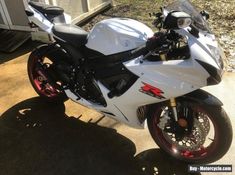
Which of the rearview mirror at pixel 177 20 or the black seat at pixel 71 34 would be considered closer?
the rearview mirror at pixel 177 20

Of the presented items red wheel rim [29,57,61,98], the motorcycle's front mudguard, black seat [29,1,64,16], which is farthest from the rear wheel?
the motorcycle's front mudguard

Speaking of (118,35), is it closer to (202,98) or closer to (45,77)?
(202,98)

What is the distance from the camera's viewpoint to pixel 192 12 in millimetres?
2949

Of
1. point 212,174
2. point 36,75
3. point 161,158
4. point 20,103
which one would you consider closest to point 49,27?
point 36,75

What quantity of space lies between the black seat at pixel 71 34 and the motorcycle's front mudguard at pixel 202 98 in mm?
1244

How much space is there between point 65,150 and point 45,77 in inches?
41.8

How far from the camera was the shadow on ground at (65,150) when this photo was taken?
3.36 metres

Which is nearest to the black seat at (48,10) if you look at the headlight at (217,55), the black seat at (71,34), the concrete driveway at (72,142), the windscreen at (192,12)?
the black seat at (71,34)

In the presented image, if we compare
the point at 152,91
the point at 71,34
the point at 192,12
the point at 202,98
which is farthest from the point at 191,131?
the point at 71,34

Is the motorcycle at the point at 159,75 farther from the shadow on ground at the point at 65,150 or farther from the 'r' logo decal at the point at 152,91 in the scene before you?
the shadow on ground at the point at 65,150

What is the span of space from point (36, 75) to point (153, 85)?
206 centimetres

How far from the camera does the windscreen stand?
2902 mm

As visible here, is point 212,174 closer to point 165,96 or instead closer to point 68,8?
point 165,96

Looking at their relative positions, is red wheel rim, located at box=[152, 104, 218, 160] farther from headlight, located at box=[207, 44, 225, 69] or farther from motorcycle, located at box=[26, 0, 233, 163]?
headlight, located at box=[207, 44, 225, 69]
